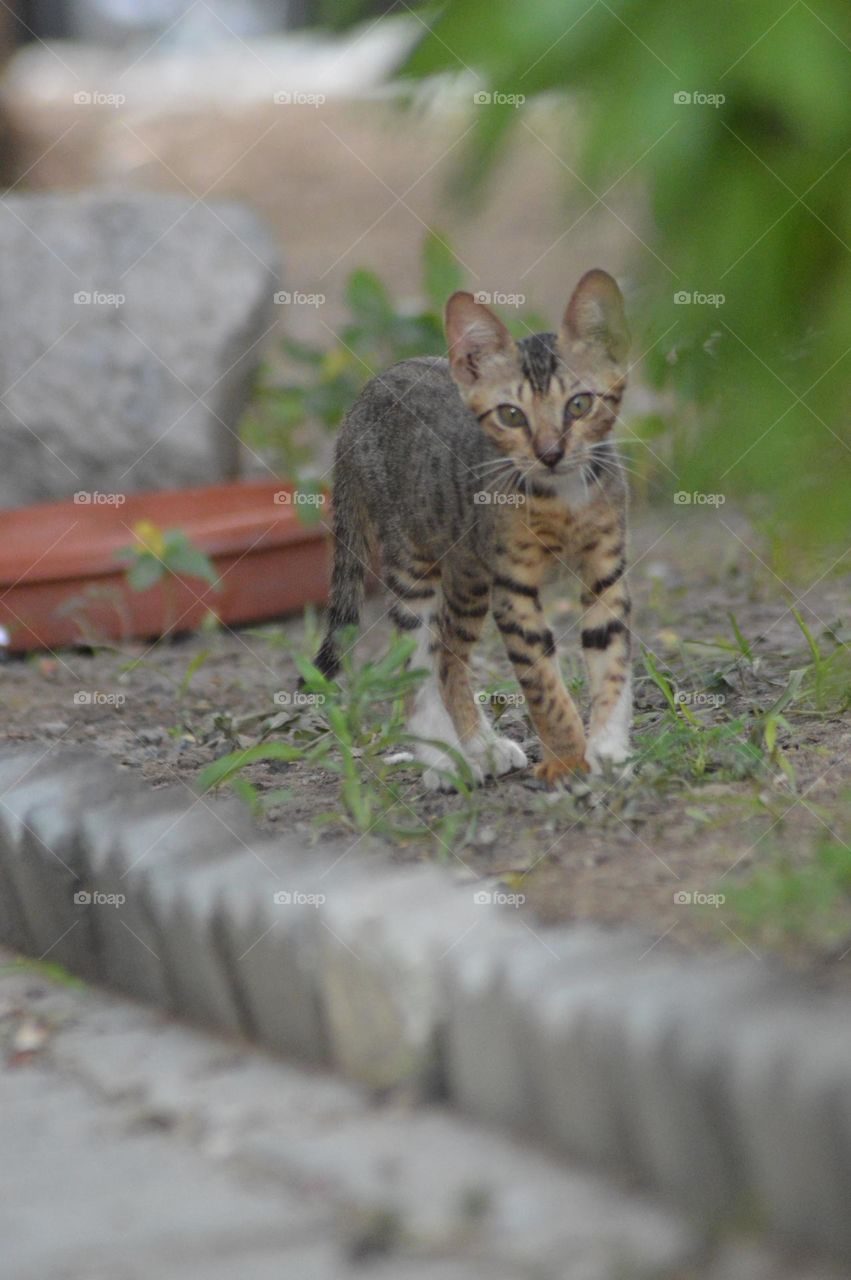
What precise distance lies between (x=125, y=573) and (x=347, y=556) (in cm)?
151

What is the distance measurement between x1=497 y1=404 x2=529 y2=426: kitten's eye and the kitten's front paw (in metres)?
0.70

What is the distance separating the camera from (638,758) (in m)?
3.25

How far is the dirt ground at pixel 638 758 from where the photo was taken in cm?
261

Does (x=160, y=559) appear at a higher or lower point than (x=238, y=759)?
higher

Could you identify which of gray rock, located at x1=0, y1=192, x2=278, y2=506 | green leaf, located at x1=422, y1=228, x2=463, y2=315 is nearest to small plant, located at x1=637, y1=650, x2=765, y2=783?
green leaf, located at x1=422, y1=228, x2=463, y2=315

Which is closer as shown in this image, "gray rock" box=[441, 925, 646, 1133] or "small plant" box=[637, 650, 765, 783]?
"gray rock" box=[441, 925, 646, 1133]

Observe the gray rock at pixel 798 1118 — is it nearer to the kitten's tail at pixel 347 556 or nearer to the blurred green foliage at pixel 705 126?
the blurred green foliage at pixel 705 126

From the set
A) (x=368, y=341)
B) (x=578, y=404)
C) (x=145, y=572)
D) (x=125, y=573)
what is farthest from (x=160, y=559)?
(x=578, y=404)

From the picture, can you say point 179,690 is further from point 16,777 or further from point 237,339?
point 237,339

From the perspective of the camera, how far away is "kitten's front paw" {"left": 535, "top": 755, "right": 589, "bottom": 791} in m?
3.30

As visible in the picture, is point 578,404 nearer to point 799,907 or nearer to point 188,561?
point 799,907

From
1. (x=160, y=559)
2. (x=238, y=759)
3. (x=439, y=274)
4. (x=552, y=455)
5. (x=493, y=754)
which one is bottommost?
(x=493, y=754)

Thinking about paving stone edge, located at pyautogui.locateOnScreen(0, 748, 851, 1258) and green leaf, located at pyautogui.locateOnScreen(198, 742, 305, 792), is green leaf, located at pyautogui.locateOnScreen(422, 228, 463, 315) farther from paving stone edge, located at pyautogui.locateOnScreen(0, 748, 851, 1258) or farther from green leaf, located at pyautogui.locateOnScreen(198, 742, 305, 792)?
paving stone edge, located at pyautogui.locateOnScreen(0, 748, 851, 1258)

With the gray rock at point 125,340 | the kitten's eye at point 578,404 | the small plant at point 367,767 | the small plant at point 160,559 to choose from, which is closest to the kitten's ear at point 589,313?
the kitten's eye at point 578,404
